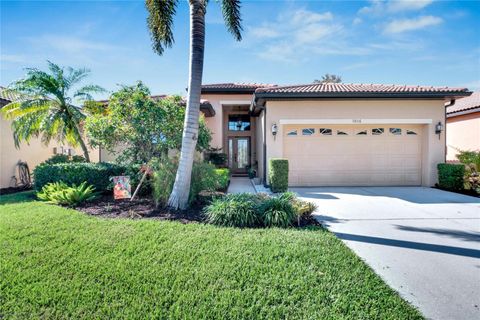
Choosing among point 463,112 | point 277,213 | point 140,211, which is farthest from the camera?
point 463,112

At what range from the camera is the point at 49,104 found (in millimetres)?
10680

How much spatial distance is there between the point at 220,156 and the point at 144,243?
9.60 m

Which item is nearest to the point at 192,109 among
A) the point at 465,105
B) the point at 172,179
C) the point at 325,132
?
the point at 172,179

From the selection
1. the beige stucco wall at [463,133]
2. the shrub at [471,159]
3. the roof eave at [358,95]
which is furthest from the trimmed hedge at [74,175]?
the beige stucco wall at [463,133]

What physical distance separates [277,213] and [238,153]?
12156 millimetres

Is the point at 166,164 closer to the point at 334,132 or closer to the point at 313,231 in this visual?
the point at 313,231

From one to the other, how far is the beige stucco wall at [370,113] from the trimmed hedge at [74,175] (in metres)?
6.88

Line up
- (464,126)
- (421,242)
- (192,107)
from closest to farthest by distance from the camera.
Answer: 1. (421,242)
2. (192,107)
3. (464,126)

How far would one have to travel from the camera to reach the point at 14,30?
8.70 meters

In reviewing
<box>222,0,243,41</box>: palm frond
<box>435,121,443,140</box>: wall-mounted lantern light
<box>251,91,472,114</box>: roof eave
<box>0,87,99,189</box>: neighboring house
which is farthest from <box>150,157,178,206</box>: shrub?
<box>435,121,443,140</box>: wall-mounted lantern light

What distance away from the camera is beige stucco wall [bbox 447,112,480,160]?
46.5 ft

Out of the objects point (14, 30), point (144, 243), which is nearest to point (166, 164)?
point (144, 243)

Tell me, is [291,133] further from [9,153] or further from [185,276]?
[9,153]

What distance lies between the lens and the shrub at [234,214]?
17.8ft
